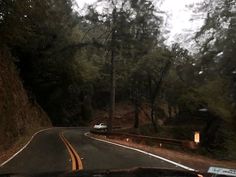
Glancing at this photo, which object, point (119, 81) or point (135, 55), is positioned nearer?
point (135, 55)

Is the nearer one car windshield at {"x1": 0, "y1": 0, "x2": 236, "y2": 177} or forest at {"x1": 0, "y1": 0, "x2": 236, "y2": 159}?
car windshield at {"x1": 0, "y1": 0, "x2": 236, "y2": 177}

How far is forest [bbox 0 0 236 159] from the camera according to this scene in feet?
82.5

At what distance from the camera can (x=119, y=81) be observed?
5856 cm

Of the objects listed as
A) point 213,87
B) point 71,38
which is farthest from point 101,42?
point 213,87

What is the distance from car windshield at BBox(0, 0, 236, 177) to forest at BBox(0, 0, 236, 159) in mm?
91

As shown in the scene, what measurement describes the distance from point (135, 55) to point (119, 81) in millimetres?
17032

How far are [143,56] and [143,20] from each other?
8362 mm

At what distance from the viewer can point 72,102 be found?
80.2 meters

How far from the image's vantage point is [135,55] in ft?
137

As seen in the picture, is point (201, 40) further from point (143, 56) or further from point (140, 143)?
point (143, 56)

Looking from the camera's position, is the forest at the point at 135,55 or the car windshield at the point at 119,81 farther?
the forest at the point at 135,55

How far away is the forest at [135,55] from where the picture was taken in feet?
82.5

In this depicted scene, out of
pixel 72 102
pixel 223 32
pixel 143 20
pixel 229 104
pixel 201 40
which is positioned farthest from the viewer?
pixel 72 102

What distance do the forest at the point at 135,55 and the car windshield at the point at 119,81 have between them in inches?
3.6
